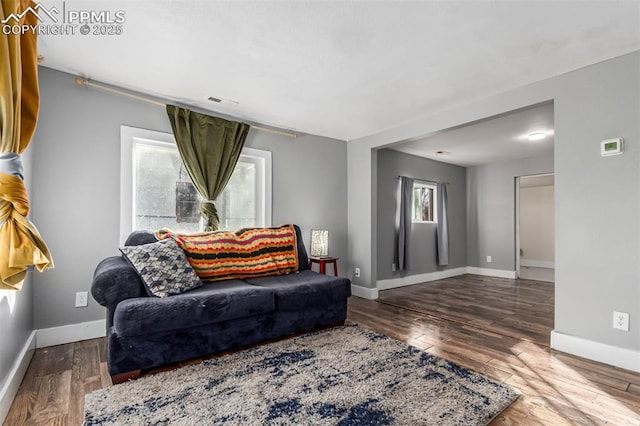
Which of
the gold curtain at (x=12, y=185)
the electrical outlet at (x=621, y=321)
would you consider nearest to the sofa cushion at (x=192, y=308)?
the gold curtain at (x=12, y=185)

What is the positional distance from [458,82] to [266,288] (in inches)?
99.4

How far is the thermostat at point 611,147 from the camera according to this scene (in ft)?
7.46

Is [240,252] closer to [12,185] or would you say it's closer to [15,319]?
[15,319]

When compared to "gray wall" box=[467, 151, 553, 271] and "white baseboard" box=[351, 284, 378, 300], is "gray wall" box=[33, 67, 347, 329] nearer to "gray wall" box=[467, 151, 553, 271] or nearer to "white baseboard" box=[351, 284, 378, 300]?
"white baseboard" box=[351, 284, 378, 300]

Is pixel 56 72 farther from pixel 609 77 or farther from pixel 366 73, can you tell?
pixel 609 77

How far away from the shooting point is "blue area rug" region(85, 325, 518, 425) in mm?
1582

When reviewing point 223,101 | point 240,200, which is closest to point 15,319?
point 240,200

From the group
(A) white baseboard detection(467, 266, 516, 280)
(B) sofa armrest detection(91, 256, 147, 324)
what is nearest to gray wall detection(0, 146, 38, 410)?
(B) sofa armrest detection(91, 256, 147, 324)

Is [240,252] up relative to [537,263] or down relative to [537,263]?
up

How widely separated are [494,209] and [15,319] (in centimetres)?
704

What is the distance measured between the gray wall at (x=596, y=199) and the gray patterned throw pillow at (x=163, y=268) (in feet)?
10.2

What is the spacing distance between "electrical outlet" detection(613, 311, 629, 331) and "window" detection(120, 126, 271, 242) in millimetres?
3345

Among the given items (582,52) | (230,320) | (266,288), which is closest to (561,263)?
(582,52)

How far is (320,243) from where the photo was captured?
3.97 meters
